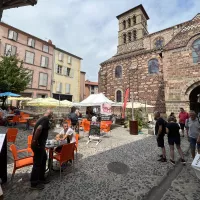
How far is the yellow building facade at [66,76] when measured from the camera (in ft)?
81.3

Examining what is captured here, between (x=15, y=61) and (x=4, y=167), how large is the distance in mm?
13311

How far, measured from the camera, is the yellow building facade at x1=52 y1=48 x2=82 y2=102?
81.3 ft

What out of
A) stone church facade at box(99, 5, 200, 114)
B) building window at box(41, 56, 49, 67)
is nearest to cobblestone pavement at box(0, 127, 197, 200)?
stone church facade at box(99, 5, 200, 114)

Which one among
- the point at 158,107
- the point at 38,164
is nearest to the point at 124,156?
the point at 38,164

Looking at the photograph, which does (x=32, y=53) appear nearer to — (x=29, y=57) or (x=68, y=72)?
(x=29, y=57)

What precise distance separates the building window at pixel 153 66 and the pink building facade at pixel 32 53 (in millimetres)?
16788

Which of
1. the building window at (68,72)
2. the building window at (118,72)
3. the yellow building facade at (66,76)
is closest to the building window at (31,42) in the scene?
the yellow building facade at (66,76)

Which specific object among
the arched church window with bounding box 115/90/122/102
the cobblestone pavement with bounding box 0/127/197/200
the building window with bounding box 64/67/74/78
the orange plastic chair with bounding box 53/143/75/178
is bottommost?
the cobblestone pavement with bounding box 0/127/197/200

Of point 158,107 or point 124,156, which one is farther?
point 158,107

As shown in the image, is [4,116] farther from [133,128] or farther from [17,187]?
[133,128]

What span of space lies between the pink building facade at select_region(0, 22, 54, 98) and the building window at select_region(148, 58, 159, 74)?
55.1ft

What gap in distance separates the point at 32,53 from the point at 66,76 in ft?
22.9

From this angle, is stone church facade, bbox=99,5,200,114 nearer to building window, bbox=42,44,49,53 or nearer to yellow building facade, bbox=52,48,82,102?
yellow building facade, bbox=52,48,82,102

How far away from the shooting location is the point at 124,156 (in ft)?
17.3
